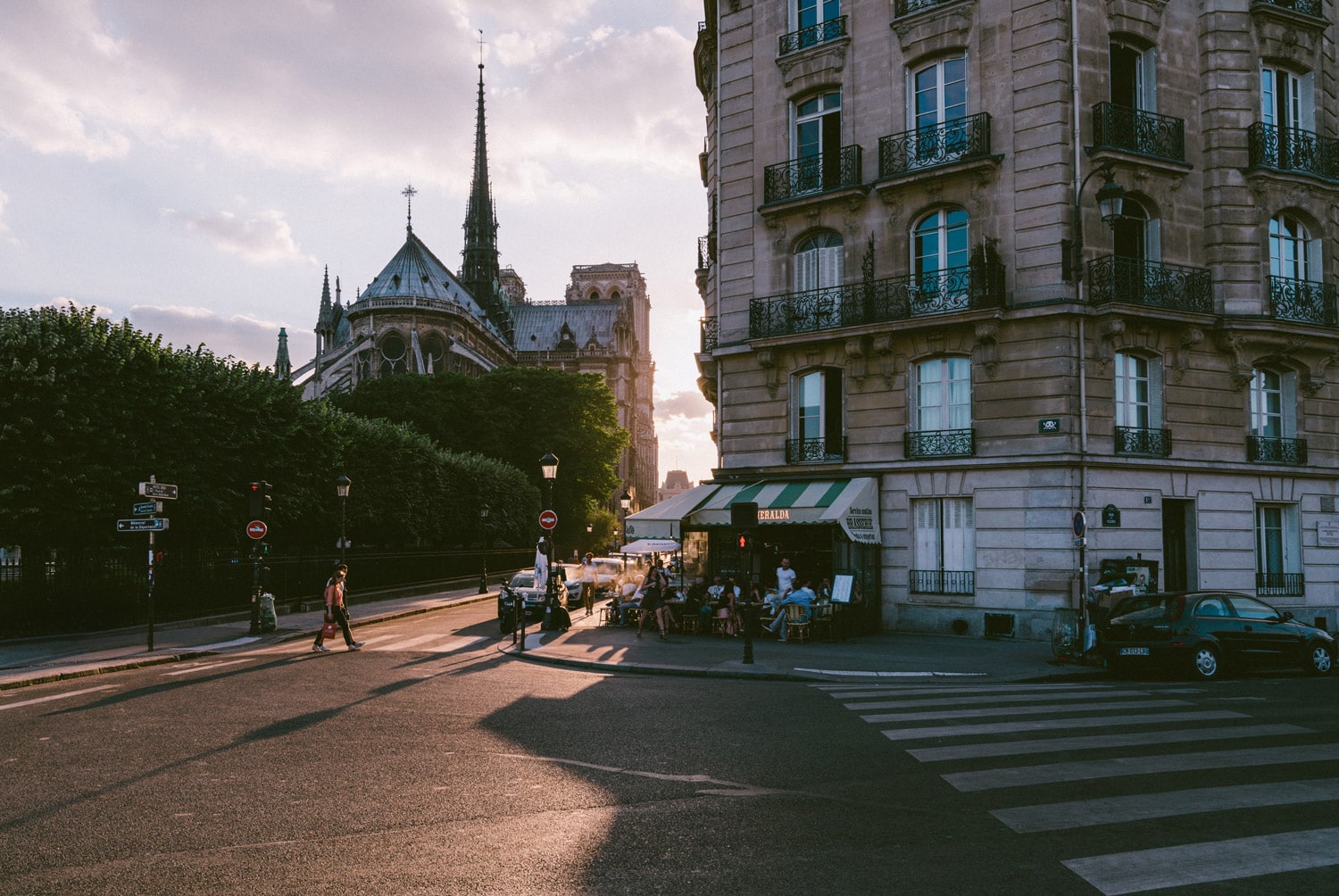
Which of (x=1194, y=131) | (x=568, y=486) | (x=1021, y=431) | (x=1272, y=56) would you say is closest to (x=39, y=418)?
(x=1021, y=431)

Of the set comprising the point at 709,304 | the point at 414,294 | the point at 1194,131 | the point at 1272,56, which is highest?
the point at 414,294

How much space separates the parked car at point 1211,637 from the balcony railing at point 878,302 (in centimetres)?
796

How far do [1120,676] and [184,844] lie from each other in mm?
14140

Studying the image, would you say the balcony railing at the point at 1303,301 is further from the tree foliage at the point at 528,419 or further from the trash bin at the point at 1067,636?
the tree foliage at the point at 528,419

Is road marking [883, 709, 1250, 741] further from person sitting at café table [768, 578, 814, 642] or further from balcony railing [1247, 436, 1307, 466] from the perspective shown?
balcony railing [1247, 436, 1307, 466]

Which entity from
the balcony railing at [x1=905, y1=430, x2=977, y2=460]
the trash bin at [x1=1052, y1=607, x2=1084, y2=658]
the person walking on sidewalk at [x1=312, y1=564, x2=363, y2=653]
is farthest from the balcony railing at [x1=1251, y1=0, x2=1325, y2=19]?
the person walking on sidewalk at [x1=312, y1=564, x2=363, y2=653]

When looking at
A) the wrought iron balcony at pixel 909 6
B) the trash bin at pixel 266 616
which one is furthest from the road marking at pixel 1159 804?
the trash bin at pixel 266 616

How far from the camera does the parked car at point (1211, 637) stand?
15.6 m

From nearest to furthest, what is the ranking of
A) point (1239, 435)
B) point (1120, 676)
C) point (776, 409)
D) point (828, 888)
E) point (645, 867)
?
1. point (828, 888)
2. point (645, 867)
3. point (1120, 676)
4. point (1239, 435)
5. point (776, 409)

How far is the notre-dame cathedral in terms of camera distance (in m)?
99.6

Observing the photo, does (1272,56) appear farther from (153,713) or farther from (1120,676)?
(153,713)

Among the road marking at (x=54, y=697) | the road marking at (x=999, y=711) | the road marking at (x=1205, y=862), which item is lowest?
the road marking at (x=54, y=697)

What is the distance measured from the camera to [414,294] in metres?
101

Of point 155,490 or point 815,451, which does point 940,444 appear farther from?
point 155,490
